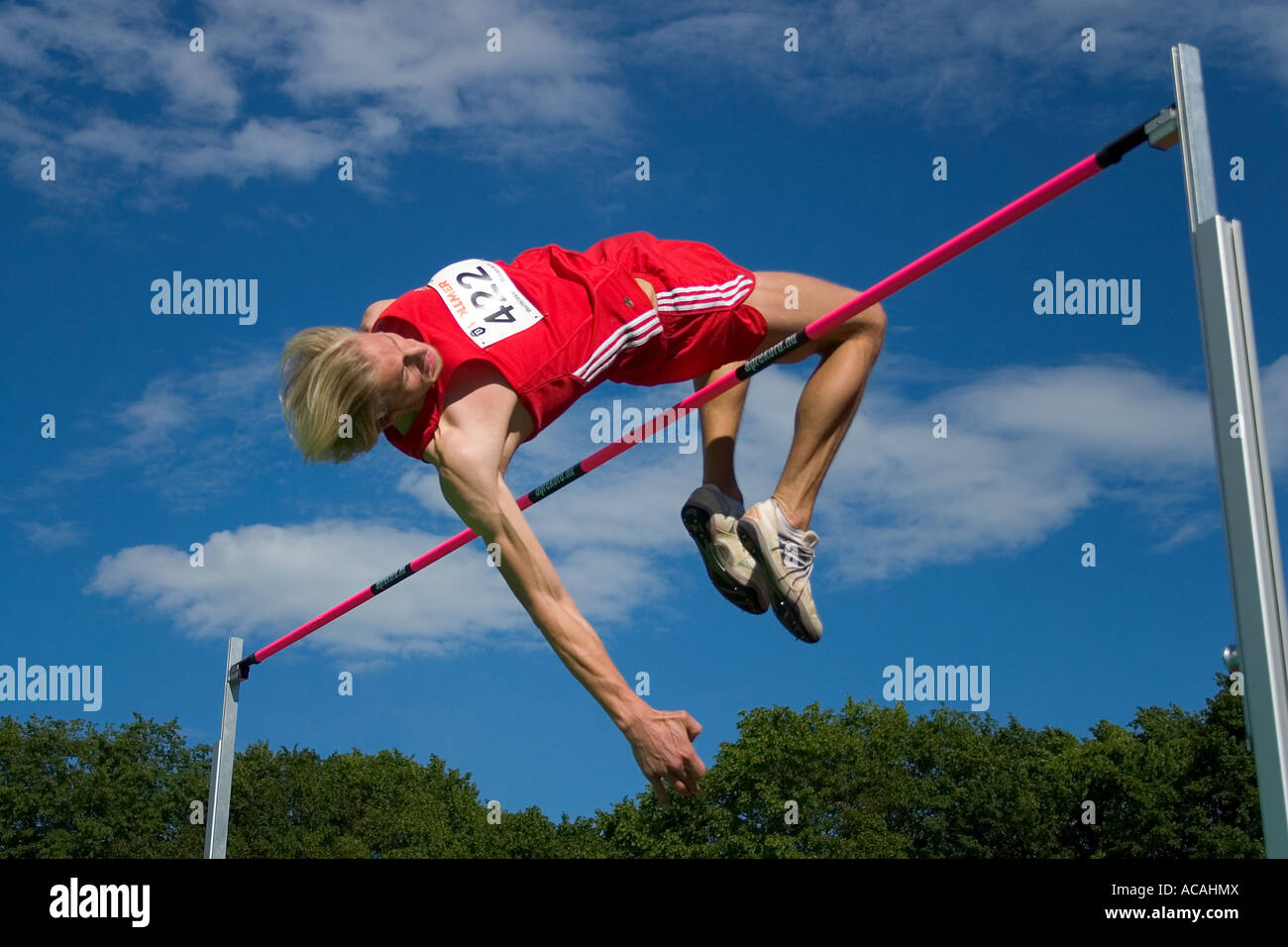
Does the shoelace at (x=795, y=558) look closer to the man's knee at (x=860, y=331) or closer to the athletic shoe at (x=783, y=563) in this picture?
the athletic shoe at (x=783, y=563)

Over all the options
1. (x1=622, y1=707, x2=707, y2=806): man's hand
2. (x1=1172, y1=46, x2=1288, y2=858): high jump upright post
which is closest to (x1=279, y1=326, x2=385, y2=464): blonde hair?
(x1=622, y1=707, x2=707, y2=806): man's hand

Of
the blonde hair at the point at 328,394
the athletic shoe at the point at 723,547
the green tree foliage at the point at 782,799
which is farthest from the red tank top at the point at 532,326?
the green tree foliage at the point at 782,799

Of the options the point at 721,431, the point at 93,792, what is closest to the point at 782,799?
the point at 93,792

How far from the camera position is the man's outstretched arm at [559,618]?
3207 millimetres

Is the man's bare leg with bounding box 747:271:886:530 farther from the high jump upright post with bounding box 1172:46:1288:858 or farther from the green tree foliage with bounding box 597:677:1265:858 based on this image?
the green tree foliage with bounding box 597:677:1265:858

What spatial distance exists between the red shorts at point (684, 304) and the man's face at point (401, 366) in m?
0.66

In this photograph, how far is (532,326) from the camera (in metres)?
4.03

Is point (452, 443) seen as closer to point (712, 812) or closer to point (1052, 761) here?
point (712, 812)

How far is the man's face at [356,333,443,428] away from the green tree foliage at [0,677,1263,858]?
23.5 metres

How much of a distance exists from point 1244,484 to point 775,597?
197cm

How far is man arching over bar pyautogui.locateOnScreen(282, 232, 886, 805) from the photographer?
3.65m

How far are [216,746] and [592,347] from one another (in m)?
4.46

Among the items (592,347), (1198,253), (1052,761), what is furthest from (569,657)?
(1052,761)
